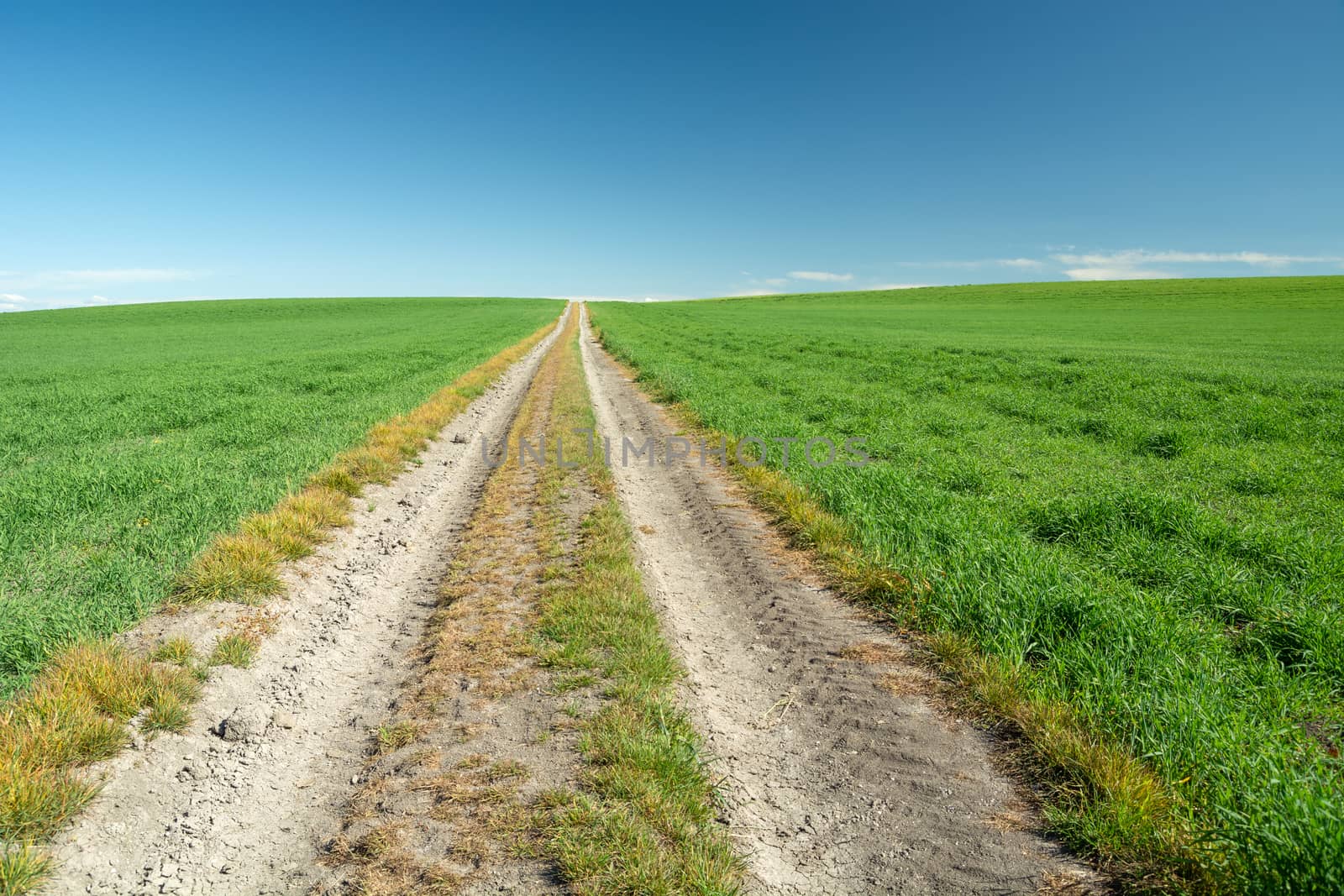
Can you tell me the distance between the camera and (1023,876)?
3.01 m

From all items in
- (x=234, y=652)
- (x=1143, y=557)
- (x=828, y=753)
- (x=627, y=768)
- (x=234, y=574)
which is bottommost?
(x=828, y=753)

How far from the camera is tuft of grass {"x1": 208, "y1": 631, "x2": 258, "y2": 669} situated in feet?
15.8

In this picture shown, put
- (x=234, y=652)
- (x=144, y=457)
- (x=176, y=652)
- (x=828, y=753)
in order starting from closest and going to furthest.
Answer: (x=828, y=753) < (x=176, y=652) < (x=234, y=652) < (x=144, y=457)

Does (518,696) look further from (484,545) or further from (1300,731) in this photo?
(1300,731)

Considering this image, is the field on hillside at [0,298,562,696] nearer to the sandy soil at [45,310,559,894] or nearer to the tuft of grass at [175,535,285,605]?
the tuft of grass at [175,535,285,605]

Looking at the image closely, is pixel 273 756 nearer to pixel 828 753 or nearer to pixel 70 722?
pixel 70 722

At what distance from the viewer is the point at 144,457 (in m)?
9.59

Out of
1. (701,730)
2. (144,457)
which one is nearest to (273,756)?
(701,730)

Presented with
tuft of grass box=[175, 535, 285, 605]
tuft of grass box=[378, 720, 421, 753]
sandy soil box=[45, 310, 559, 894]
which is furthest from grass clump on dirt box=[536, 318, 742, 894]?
tuft of grass box=[175, 535, 285, 605]

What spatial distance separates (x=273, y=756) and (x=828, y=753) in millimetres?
3791

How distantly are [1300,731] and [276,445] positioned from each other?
42.4 ft

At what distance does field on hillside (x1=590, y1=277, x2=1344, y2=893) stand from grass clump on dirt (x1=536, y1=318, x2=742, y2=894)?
79.9 inches

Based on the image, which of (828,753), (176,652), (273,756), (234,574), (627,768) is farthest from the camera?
(234,574)

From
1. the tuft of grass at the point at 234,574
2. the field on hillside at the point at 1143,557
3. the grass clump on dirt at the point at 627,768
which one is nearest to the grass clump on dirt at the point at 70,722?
the tuft of grass at the point at 234,574
